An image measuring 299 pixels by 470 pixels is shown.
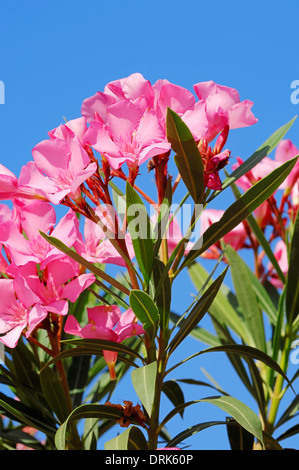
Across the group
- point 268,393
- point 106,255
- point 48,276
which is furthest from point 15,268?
point 268,393

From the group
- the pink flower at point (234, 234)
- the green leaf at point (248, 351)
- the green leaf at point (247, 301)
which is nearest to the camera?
the green leaf at point (248, 351)

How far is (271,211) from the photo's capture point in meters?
1.83

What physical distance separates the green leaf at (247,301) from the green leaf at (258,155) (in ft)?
1.46

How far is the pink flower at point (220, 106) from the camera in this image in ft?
3.78

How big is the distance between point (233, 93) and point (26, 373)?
736 millimetres

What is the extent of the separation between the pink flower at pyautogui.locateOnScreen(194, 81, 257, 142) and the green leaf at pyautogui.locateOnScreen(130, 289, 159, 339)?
0.35 m

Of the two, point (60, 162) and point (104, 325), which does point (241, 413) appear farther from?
point (60, 162)

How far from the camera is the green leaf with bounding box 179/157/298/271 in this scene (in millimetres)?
1098

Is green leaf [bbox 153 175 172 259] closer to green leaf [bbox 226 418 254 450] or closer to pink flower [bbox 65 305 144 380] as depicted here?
pink flower [bbox 65 305 144 380]

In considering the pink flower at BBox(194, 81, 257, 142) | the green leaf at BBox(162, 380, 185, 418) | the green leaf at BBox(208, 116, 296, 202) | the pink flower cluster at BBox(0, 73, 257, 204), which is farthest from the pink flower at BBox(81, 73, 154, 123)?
the green leaf at BBox(162, 380, 185, 418)

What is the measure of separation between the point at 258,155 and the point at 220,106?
0.18 metres

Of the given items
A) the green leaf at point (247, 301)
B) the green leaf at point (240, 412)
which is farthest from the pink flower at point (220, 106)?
the green leaf at point (247, 301)

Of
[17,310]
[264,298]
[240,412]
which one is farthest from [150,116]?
[264,298]

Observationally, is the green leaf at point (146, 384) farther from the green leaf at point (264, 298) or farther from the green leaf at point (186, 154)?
the green leaf at point (264, 298)
